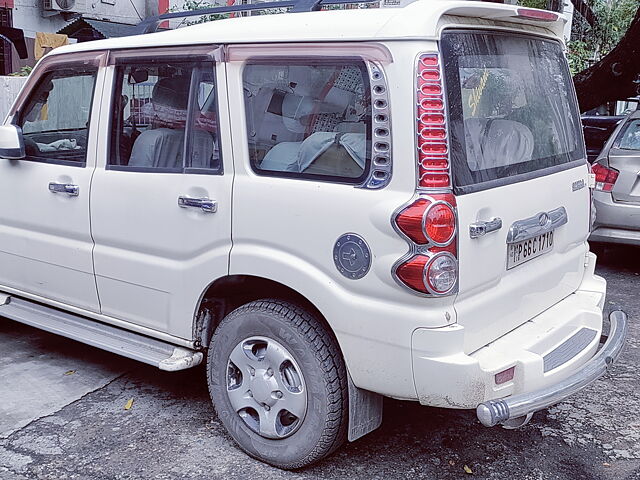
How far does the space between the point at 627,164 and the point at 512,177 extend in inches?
176

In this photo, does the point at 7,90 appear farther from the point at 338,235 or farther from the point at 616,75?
the point at 338,235

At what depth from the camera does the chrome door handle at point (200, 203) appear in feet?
12.0

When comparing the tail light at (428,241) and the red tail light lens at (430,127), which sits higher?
the red tail light lens at (430,127)

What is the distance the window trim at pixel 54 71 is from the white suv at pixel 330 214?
2cm

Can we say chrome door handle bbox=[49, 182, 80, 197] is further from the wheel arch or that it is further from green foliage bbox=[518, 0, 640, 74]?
green foliage bbox=[518, 0, 640, 74]

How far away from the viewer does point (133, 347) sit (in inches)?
161

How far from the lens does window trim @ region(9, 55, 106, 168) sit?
4254mm

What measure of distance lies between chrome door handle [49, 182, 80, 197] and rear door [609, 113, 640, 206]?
5223 mm

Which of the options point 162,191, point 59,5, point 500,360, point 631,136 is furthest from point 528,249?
point 59,5

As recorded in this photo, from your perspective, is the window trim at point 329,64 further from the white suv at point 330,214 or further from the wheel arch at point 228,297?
the wheel arch at point 228,297

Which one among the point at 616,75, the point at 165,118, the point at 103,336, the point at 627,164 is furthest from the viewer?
the point at 616,75

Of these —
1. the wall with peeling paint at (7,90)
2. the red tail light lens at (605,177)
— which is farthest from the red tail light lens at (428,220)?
the wall with peeling paint at (7,90)

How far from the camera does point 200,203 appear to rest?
3688 millimetres

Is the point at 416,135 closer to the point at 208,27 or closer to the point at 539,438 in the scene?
the point at 208,27
